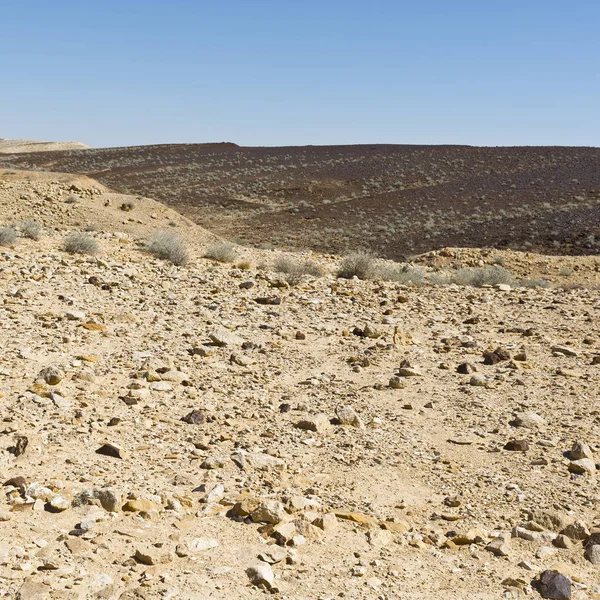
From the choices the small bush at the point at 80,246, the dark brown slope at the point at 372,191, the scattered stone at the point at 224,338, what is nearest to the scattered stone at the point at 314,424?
the scattered stone at the point at 224,338

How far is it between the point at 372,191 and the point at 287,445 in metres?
40.2

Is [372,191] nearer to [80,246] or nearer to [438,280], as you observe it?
[438,280]

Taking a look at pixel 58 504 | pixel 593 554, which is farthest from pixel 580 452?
pixel 58 504

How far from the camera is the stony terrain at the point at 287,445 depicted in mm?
3467

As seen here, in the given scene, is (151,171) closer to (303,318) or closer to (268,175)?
(268,175)

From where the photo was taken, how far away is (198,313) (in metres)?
8.12

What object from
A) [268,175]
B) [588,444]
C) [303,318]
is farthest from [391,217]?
[588,444]

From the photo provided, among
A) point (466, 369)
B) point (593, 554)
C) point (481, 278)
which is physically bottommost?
point (593, 554)

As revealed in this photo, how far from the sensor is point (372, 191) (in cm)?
4406

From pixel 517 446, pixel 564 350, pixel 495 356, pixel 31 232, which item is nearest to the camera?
pixel 517 446

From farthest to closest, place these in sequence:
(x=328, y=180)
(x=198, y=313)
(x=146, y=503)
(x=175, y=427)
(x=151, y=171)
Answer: (x=151, y=171) → (x=328, y=180) → (x=198, y=313) → (x=175, y=427) → (x=146, y=503)

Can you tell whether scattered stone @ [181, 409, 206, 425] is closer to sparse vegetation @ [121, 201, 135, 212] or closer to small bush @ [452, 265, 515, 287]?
small bush @ [452, 265, 515, 287]

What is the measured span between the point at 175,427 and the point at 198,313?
321 centimetres

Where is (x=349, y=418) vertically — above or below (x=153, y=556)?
above
